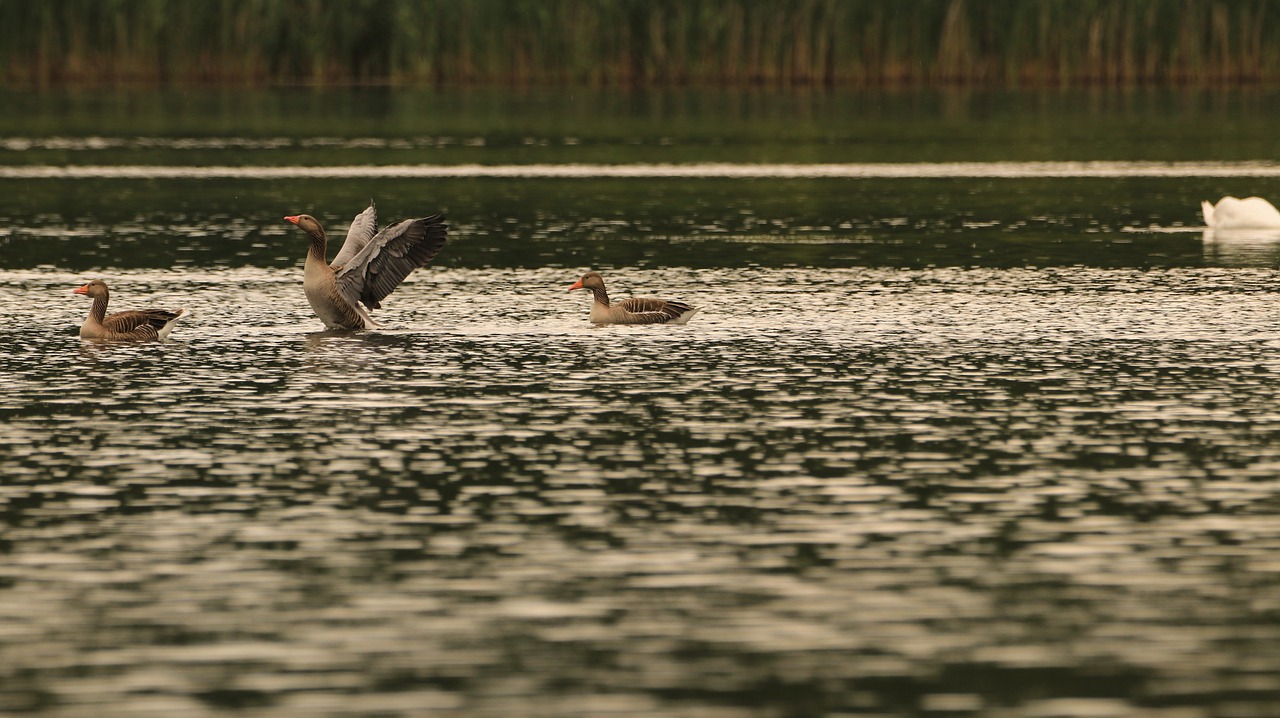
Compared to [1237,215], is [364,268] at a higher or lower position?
lower

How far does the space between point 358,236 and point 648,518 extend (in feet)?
30.9

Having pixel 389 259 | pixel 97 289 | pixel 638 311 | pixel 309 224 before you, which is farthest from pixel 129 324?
pixel 638 311

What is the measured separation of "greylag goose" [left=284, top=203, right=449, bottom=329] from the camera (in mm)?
20250

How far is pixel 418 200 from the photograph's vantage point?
117 ft

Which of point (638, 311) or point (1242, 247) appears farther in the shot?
point (1242, 247)

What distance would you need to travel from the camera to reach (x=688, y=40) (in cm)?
6228

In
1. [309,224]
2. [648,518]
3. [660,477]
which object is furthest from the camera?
[309,224]

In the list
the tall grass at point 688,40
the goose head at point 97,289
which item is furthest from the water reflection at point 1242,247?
the tall grass at point 688,40

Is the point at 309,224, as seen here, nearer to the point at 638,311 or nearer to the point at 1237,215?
the point at 638,311

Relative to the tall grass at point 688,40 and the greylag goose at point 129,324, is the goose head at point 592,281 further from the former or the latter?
the tall grass at point 688,40

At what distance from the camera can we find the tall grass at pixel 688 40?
60906 mm

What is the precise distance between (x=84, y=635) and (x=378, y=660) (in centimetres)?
132

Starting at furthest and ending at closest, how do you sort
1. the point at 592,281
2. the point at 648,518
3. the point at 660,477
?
1. the point at 592,281
2. the point at 660,477
3. the point at 648,518

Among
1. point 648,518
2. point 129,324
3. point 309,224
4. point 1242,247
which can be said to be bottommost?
point 648,518
